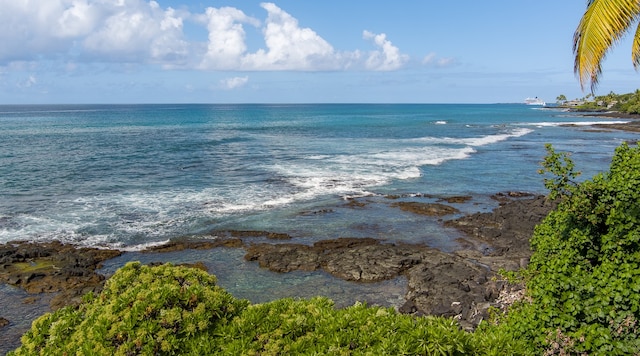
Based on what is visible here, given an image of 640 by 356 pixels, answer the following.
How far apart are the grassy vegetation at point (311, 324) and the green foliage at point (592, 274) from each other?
0.08ft

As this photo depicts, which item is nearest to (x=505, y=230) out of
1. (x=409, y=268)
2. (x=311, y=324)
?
(x=409, y=268)

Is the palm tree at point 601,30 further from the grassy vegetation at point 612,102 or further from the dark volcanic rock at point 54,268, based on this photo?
the grassy vegetation at point 612,102

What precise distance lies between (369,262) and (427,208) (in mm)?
9890

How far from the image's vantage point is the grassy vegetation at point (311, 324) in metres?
7.27

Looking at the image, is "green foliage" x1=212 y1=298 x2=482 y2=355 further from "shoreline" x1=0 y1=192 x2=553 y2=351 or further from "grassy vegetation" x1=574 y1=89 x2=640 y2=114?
"grassy vegetation" x1=574 y1=89 x2=640 y2=114

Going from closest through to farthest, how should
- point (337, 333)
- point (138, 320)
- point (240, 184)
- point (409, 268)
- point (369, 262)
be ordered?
point (337, 333)
point (138, 320)
point (409, 268)
point (369, 262)
point (240, 184)

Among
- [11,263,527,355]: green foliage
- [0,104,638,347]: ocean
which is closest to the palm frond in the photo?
[11,263,527,355]: green foliage

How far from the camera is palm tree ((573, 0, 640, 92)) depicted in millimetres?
8648

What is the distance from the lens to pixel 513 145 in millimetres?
63656

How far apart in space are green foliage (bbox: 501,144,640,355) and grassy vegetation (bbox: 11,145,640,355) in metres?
0.03

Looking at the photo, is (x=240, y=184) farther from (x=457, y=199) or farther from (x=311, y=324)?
(x=311, y=324)

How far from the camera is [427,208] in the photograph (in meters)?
28.6

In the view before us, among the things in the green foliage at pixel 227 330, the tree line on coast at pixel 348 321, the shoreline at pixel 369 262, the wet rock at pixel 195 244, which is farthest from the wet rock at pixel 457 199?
the green foliage at pixel 227 330

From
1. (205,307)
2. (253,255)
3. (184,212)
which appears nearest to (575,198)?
(205,307)
